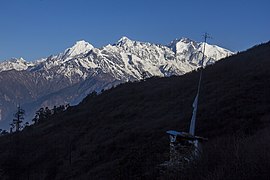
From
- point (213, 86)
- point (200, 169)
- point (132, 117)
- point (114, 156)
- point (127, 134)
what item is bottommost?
point (200, 169)

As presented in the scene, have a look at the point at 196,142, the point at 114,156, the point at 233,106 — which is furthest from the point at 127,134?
the point at 196,142

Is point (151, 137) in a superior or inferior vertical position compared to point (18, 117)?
inferior

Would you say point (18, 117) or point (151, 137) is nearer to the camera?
point (151, 137)

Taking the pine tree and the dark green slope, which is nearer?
the dark green slope

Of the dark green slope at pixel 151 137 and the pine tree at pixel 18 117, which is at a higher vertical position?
the pine tree at pixel 18 117

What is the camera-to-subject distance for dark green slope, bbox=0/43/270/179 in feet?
28.8

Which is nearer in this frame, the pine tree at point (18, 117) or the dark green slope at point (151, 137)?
the dark green slope at point (151, 137)

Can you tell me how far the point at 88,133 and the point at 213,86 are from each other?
44.1ft

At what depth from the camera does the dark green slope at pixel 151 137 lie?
28.8 feet

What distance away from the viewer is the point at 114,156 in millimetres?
26859

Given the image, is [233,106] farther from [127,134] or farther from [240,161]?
[240,161]

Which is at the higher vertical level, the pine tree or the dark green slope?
the pine tree

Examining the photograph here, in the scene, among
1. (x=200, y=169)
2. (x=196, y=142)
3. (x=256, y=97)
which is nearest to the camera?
(x=200, y=169)

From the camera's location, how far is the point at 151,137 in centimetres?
2838
